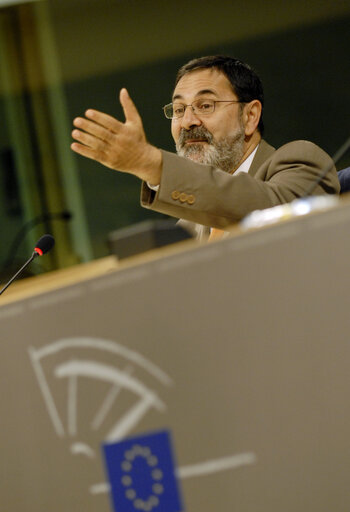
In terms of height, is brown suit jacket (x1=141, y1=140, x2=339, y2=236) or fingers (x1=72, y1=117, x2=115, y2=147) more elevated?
fingers (x1=72, y1=117, x2=115, y2=147)

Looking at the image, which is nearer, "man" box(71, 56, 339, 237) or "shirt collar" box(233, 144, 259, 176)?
"man" box(71, 56, 339, 237)

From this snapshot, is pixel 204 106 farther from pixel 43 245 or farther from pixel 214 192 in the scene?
pixel 43 245

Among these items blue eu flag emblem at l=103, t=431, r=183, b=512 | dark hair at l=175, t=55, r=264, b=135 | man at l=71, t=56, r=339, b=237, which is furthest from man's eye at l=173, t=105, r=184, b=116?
blue eu flag emblem at l=103, t=431, r=183, b=512

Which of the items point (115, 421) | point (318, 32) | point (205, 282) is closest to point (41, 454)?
point (115, 421)

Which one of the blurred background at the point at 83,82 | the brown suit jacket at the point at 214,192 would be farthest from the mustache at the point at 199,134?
the blurred background at the point at 83,82

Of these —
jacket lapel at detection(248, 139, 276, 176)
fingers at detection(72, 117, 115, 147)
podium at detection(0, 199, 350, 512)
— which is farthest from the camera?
jacket lapel at detection(248, 139, 276, 176)

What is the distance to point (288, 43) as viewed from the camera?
4680 mm

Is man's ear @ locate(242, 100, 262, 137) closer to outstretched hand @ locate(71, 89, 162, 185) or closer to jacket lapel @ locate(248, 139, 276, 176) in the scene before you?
jacket lapel @ locate(248, 139, 276, 176)

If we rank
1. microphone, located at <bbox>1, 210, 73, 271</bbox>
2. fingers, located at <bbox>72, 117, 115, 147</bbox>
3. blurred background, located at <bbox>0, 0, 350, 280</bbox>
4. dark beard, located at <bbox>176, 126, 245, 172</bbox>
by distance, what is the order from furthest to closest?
microphone, located at <bbox>1, 210, 73, 271</bbox> < blurred background, located at <bbox>0, 0, 350, 280</bbox> < dark beard, located at <bbox>176, 126, 245, 172</bbox> < fingers, located at <bbox>72, 117, 115, 147</bbox>

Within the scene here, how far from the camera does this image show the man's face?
2.33 m

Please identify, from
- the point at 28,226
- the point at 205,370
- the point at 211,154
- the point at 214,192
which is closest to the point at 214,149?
the point at 211,154

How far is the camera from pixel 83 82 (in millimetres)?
5434

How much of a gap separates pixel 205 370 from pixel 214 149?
1.39m

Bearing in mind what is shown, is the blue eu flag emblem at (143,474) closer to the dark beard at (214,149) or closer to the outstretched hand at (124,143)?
the outstretched hand at (124,143)
